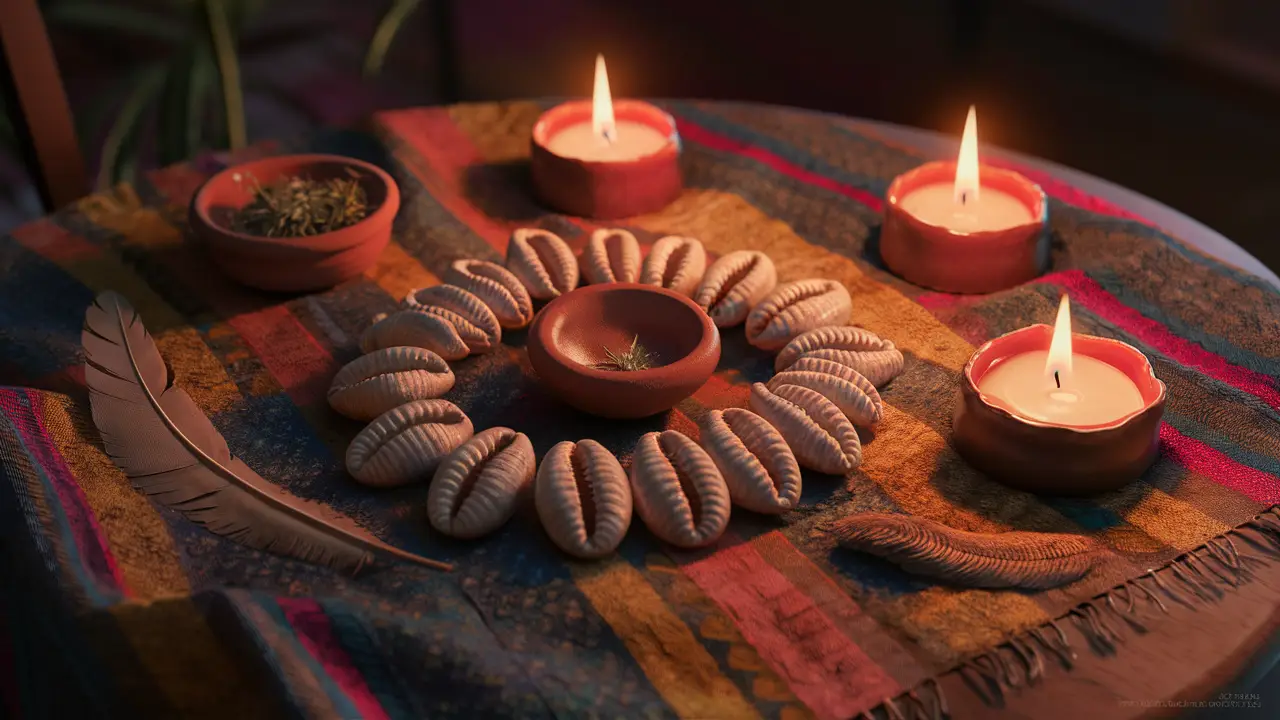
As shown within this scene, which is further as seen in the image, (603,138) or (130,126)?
(130,126)

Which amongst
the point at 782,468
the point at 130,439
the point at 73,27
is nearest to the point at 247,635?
the point at 130,439

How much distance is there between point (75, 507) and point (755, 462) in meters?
0.53

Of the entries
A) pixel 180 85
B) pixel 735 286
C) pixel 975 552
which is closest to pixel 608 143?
pixel 735 286

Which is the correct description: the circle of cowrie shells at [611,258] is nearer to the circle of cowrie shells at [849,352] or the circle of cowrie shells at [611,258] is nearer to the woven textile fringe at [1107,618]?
the circle of cowrie shells at [849,352]

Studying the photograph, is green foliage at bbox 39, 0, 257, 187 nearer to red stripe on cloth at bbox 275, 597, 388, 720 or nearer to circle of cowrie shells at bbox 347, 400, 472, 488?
circle of cowrie shells at bbox 347, 400, 472, 488

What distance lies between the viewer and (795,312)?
3.62 ft

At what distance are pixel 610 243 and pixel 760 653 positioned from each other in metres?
0.56

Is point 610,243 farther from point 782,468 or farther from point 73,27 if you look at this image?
point 73,27

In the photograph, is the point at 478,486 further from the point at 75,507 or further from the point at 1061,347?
the point at 1061,347

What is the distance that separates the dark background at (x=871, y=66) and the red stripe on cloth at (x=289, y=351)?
168 centimetres

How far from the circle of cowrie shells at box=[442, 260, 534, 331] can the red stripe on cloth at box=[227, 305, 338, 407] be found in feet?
0.51

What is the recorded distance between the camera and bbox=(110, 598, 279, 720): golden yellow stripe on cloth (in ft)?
2.51

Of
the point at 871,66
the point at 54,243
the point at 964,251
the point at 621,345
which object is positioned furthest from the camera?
the point at 871,66

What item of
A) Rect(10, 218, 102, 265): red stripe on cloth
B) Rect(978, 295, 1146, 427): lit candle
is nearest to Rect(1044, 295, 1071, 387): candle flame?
Rect(978, 295, 1146, 427): lit candle
